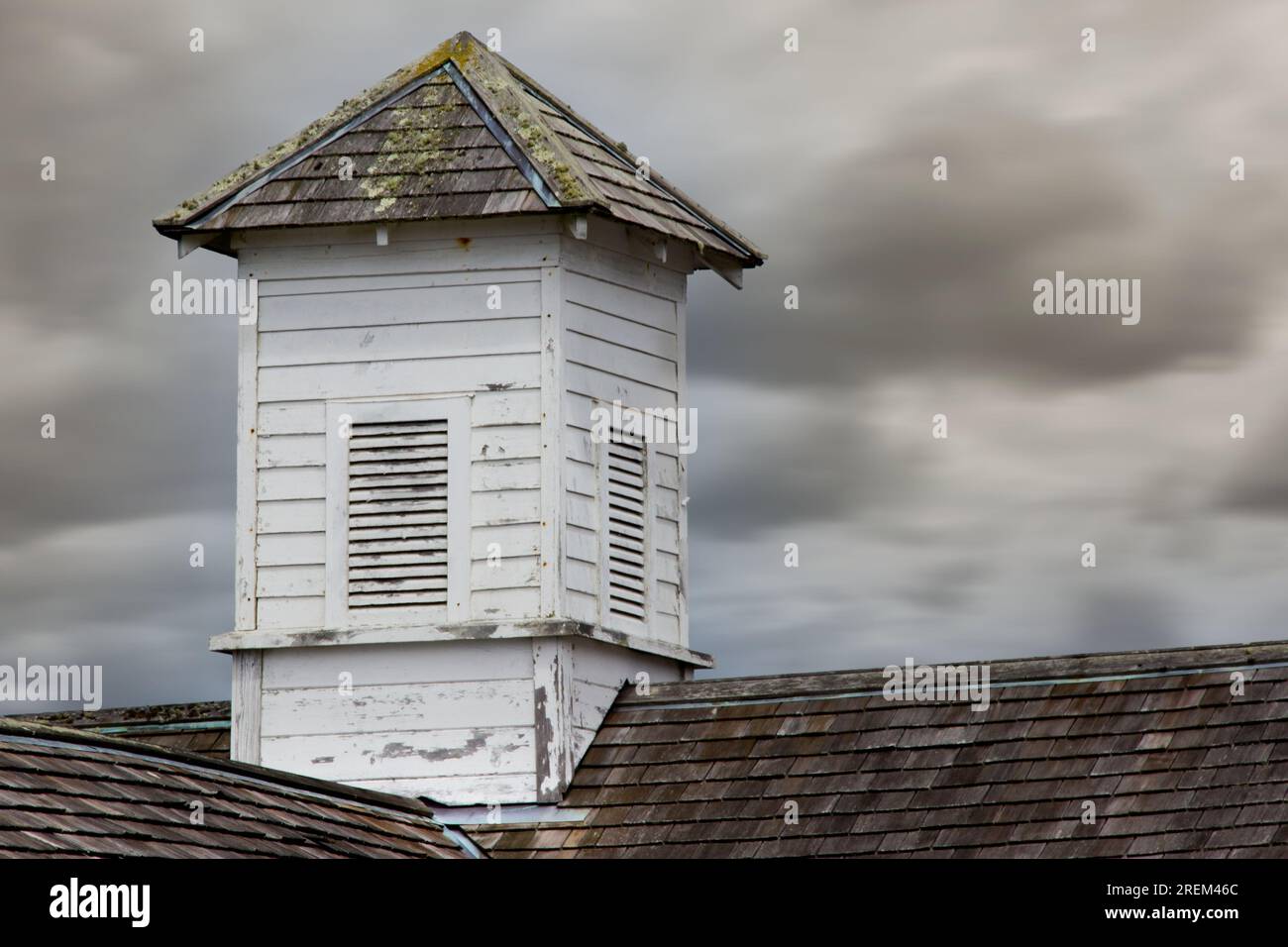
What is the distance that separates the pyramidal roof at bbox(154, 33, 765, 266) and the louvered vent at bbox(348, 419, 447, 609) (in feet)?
5.17

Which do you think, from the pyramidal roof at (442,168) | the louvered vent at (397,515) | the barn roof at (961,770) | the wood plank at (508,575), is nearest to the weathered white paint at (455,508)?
the wood plank at (508,575)

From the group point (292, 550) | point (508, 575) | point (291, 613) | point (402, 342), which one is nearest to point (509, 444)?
point (508, 575)

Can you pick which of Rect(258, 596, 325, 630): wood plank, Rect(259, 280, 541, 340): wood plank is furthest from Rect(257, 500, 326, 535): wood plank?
Rect(259, 280, 541, 340): wood plank

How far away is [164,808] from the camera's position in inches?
480

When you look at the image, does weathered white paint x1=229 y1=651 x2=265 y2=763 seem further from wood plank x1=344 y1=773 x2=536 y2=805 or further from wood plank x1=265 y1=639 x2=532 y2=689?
wood plank x1=344 y1=773 x2=536 y2=805

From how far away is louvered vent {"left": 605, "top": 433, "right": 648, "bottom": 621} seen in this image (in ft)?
53.3

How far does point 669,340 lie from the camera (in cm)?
1706

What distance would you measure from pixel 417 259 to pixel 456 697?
316 cm

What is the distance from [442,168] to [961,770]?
5.71 m

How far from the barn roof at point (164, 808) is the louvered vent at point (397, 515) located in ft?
5.81

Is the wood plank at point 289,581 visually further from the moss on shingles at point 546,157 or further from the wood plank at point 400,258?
the moss on shingles at point 546,157

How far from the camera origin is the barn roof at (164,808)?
11.1m
